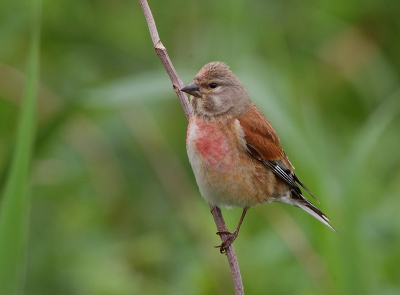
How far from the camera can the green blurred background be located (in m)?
3.70

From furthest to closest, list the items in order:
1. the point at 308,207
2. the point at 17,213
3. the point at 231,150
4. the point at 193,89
A: the point at 308,207, the point at 231,150, the point at 193,89, the point at 17,213

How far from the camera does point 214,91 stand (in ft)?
11.8

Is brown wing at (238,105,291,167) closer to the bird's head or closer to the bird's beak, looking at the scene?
the bird's head

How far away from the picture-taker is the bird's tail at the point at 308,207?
3.29 m

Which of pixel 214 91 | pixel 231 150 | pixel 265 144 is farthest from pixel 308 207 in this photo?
pixel 214 91

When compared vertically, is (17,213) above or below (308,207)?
below

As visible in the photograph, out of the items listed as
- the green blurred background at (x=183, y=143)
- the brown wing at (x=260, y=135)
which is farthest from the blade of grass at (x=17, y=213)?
the brown wing at (x=260, y=135)

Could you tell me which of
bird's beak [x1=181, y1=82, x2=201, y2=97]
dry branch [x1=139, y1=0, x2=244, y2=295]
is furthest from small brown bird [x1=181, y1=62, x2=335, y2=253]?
dry branch [x1=139, y1=0, x2=244, y2=295]

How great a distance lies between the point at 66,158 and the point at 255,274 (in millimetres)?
1909

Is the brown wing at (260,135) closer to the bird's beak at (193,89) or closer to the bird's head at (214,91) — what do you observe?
the bird's head at (214,91)

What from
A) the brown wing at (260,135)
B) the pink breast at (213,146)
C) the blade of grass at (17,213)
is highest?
the brown wing at (260,135)

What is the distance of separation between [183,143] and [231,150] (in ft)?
5.74

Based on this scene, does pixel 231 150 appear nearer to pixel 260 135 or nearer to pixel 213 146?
pixel 213 146

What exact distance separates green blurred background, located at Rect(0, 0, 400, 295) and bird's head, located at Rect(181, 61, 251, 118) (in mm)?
177
